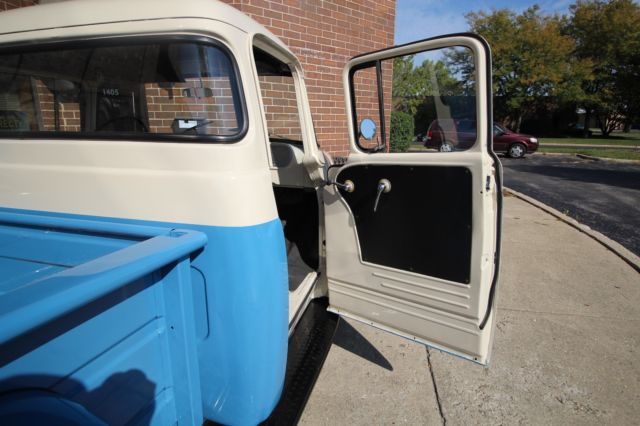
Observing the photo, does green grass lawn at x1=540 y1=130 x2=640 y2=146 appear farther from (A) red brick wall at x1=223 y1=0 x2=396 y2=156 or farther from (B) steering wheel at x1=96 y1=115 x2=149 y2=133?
(B) steering wheel at x1=96 y1=115 x2=149 y2=133

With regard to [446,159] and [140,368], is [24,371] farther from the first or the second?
[446,159]

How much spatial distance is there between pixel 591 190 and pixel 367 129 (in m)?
8.99

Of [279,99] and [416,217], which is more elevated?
[279,99]

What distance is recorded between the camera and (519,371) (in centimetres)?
256

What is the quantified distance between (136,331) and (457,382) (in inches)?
84.5

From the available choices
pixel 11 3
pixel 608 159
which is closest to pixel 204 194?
pixel 11 3

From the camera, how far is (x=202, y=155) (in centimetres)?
144

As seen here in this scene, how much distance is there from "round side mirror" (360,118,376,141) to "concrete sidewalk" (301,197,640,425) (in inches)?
64.4

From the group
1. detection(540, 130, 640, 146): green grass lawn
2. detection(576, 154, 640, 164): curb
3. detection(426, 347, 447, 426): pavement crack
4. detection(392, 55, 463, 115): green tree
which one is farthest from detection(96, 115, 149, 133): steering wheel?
detection(540, 130, 640, 146): green grass lawn

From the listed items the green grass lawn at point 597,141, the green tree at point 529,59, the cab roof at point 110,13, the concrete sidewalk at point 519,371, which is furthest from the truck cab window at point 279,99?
the green tree at point 529,59

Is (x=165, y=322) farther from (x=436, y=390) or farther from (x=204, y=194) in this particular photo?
(x=436, y=390)

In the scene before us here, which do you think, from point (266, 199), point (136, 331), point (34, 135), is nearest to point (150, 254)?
point (136, 331)

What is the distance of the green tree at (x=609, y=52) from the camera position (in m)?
26.9

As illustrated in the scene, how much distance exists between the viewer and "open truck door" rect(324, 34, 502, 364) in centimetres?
175
